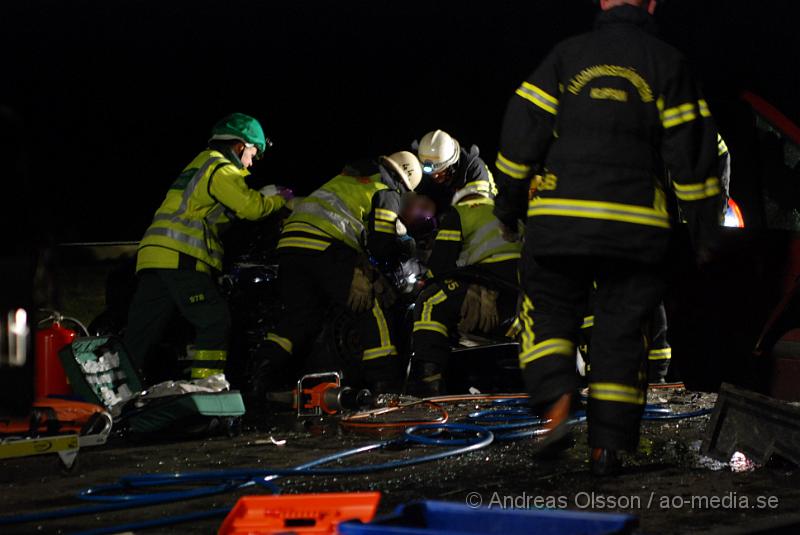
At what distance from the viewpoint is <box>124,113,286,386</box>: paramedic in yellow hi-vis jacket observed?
7.33 meters

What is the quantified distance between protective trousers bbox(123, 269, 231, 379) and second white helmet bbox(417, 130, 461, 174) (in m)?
2.11

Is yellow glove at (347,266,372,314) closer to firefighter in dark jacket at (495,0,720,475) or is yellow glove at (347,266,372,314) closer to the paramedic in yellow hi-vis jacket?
the paramedic in yellow hi-vis jacket

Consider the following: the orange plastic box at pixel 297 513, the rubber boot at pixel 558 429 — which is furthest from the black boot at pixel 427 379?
the orange plastic box at pixel 297 513

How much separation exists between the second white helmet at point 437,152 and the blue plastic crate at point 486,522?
5936 millimetres

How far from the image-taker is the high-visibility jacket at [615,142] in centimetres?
436

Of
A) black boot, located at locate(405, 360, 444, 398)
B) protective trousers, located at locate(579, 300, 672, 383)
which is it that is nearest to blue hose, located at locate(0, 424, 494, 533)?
black boot, located at locate(405, 360, 444, 398)

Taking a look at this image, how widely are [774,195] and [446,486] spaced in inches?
116

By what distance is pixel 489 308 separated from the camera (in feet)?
24.3

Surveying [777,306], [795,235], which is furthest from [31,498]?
[795,235]

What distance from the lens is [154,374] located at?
26.6ft

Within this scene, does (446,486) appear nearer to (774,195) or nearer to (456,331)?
(774,195)

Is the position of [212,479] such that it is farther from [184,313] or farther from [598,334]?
[184,313]

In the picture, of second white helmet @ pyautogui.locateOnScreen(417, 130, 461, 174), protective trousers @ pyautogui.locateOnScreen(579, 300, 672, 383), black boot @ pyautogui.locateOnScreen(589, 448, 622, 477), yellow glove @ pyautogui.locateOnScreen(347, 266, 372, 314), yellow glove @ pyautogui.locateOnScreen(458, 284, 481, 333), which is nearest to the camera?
black boot @ pyautogui.locateOnScreen(589, 448, 622, 477)

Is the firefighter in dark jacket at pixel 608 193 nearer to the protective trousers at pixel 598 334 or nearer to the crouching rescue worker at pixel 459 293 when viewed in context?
the protective trousers at pixel 598 334
